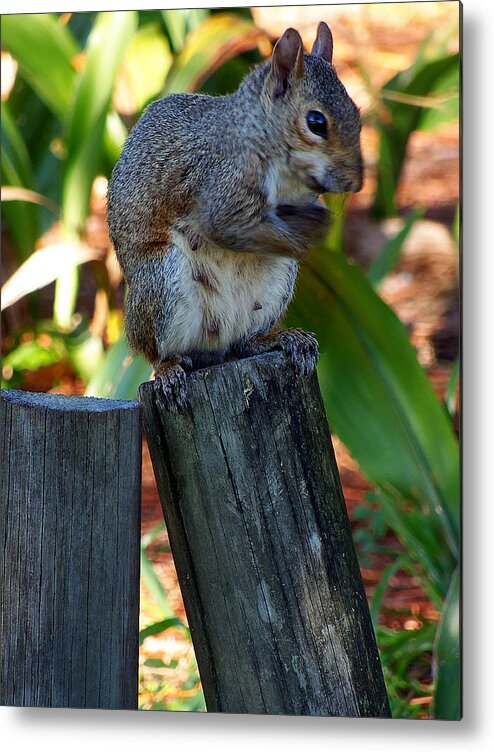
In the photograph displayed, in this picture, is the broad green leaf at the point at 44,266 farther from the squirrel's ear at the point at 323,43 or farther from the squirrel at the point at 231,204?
the squirrel's ear at the point at 323,43

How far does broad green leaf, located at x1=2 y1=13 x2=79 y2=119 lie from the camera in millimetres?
2750

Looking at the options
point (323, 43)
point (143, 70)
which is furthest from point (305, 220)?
point (143, 70)

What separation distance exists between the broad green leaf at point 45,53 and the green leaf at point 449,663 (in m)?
1.66

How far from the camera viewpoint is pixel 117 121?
3227 millimetres

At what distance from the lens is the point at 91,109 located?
298 centimetres

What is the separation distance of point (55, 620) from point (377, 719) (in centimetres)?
67

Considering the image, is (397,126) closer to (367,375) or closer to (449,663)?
(367,375)

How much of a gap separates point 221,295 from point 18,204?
108cm

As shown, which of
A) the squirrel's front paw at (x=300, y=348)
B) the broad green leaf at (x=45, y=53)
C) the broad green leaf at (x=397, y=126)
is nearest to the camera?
the squirrel's front paw at (x=300, y=348)

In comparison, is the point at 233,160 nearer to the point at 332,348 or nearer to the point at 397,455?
the point at 332,348

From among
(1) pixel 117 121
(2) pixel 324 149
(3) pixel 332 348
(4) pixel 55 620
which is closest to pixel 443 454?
(3) pixel 332 348

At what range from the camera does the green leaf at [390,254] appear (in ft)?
10.1

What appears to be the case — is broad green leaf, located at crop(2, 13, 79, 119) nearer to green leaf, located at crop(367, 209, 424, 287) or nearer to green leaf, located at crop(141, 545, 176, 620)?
green leaf, located at crop(367, 209, 424, 287)

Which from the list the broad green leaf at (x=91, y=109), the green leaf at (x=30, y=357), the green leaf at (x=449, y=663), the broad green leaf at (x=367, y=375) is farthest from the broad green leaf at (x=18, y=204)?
the green leaf at (x=449, y=663)
